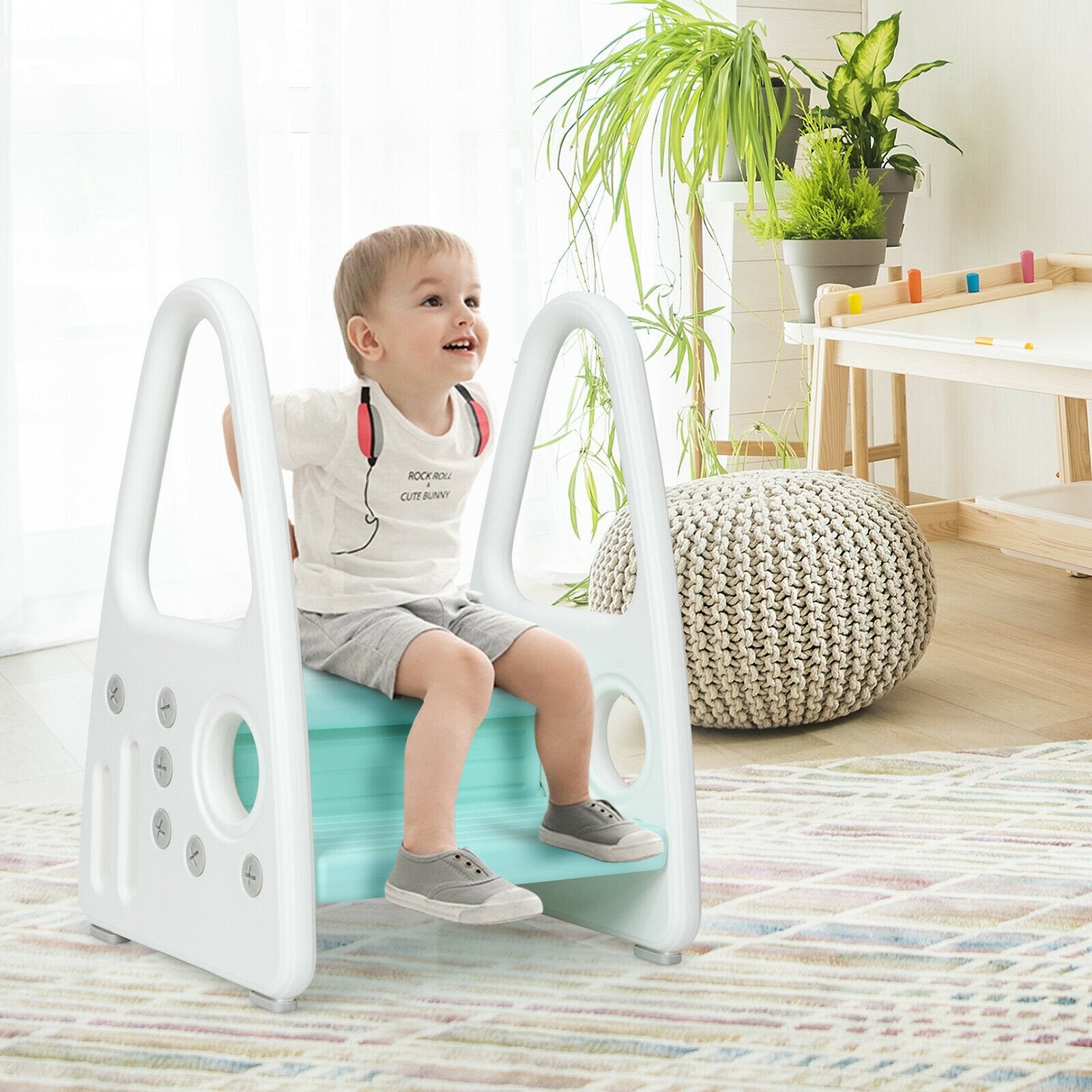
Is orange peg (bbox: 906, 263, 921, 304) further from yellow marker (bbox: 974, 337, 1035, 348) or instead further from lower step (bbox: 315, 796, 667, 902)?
lower step (bbox: 315, 796, 667, 902)

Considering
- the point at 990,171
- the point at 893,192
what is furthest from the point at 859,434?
the point at 990,171

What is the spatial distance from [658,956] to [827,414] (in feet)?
4.43

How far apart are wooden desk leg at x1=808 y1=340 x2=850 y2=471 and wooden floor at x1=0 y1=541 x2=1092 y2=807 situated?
1.17 ft

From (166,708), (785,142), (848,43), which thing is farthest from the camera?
(848,43)

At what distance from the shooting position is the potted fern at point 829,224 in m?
2.76

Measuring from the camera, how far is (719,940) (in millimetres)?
1422

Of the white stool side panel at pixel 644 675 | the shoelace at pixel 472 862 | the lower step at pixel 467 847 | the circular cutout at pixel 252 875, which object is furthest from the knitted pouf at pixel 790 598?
the circular cutout at pixel 252 875

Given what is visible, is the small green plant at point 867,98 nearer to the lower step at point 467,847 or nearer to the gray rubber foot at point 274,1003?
the lower step at point 467,847

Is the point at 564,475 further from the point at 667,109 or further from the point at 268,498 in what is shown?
the point at 268,498

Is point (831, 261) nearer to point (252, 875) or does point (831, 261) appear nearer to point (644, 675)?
point (644, 675)

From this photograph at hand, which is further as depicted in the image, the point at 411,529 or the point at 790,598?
the point at 790,598

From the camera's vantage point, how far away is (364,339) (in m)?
1.40

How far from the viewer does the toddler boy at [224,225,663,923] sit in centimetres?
133

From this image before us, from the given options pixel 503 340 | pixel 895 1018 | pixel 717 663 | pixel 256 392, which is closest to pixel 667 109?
pixel 503 340
